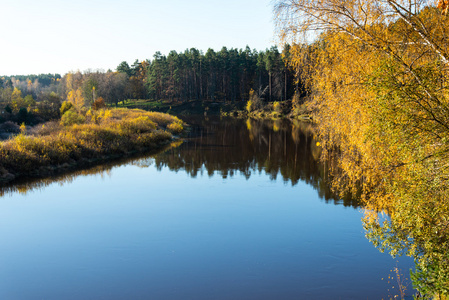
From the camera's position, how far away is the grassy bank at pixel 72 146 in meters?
21.9

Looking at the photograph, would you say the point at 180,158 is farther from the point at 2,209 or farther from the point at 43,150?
the point at 2,209

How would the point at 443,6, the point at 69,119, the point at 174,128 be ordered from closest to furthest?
the point at 443,6, the point at 69,119, the point at 174,128

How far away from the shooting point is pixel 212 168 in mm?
25562

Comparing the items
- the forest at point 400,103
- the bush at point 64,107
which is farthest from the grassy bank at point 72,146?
the forest at point 400,103

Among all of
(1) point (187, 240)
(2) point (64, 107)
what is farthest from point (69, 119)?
(1) point (187, 240)

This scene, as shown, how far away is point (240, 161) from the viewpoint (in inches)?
1107

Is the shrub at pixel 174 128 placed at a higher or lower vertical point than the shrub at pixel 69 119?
lower

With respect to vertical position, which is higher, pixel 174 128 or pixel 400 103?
pixel 400 103

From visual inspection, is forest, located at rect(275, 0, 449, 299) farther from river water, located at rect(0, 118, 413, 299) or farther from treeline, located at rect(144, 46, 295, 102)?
treeline, located at rect(144, 46, 295, 102)

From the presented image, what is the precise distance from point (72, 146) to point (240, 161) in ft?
42.2

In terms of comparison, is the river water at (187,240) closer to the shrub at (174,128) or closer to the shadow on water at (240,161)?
the shadow on water at (240,161)

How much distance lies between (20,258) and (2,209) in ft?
19.7

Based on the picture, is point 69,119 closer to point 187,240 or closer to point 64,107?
point 64,107

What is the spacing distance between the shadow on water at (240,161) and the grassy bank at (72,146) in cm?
132
